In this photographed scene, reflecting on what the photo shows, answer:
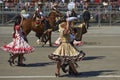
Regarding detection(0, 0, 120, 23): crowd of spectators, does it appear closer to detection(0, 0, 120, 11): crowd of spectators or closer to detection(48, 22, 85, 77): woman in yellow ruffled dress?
detection(0, 0, 120, 11): crowd of spectators

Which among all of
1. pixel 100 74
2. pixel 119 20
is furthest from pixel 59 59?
pixel 119 20

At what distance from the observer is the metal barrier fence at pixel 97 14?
3175 cm

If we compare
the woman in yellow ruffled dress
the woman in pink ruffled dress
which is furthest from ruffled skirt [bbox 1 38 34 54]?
the woman in yellow ruffled dress

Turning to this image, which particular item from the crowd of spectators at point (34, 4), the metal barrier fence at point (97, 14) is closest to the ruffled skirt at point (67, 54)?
the crowd of spectators at point (34, 4)

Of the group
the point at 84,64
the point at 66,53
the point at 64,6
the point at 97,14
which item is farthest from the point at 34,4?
the point at 66,53

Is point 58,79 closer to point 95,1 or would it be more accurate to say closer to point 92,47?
point 92,47

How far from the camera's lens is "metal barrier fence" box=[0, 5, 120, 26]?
1250 inches

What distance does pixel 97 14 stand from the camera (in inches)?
1256

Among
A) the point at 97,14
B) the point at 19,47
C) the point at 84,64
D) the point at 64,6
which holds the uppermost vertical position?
the point at 19,47

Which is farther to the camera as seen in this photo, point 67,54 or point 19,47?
point 19,47

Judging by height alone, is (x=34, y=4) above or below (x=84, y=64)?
above

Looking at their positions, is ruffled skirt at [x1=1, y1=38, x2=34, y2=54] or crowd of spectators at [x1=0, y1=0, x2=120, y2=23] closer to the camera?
ruffled skirt at [x1=1, y1=38, x2=34, y2=54]

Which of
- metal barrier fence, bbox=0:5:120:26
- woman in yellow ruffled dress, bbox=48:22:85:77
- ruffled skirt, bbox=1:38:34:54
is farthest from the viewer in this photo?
metal barrier fence, bbox=0:5:120:26

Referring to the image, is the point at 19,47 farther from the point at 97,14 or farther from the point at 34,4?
the point at 34,4
